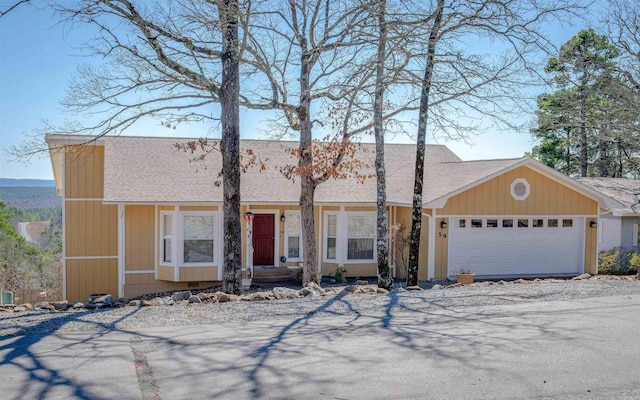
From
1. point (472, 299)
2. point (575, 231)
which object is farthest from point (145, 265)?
point (575, 231)

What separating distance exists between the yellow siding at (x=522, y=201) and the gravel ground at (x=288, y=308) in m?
5.45

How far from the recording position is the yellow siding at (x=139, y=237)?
56.7ft

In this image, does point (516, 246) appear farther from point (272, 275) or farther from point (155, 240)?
point (155, 240)

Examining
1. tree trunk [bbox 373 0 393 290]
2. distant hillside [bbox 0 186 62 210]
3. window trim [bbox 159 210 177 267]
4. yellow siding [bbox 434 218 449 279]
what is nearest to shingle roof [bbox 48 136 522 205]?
window trim [bbox 159 210 177 267]

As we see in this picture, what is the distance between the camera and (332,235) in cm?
1866

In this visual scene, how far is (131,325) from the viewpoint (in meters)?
7.94

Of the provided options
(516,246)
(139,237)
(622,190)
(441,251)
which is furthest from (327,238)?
(622,190)

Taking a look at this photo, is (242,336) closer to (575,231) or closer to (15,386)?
(15,386)

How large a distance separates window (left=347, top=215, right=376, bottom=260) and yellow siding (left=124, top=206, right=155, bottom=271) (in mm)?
6280

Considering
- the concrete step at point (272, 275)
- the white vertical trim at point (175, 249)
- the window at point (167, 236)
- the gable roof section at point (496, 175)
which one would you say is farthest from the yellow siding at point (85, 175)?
the gable roof section at point (496, 175)

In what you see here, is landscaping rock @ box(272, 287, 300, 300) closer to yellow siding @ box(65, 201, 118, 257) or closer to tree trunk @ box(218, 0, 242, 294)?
tree trunk @ box(218, 0, 242, 294)

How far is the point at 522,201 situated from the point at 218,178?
31.9 ft

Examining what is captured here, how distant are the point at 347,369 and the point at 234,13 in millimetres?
7629

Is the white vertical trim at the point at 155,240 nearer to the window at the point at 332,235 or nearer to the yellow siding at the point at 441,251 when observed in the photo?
the window at the point at 332,235
